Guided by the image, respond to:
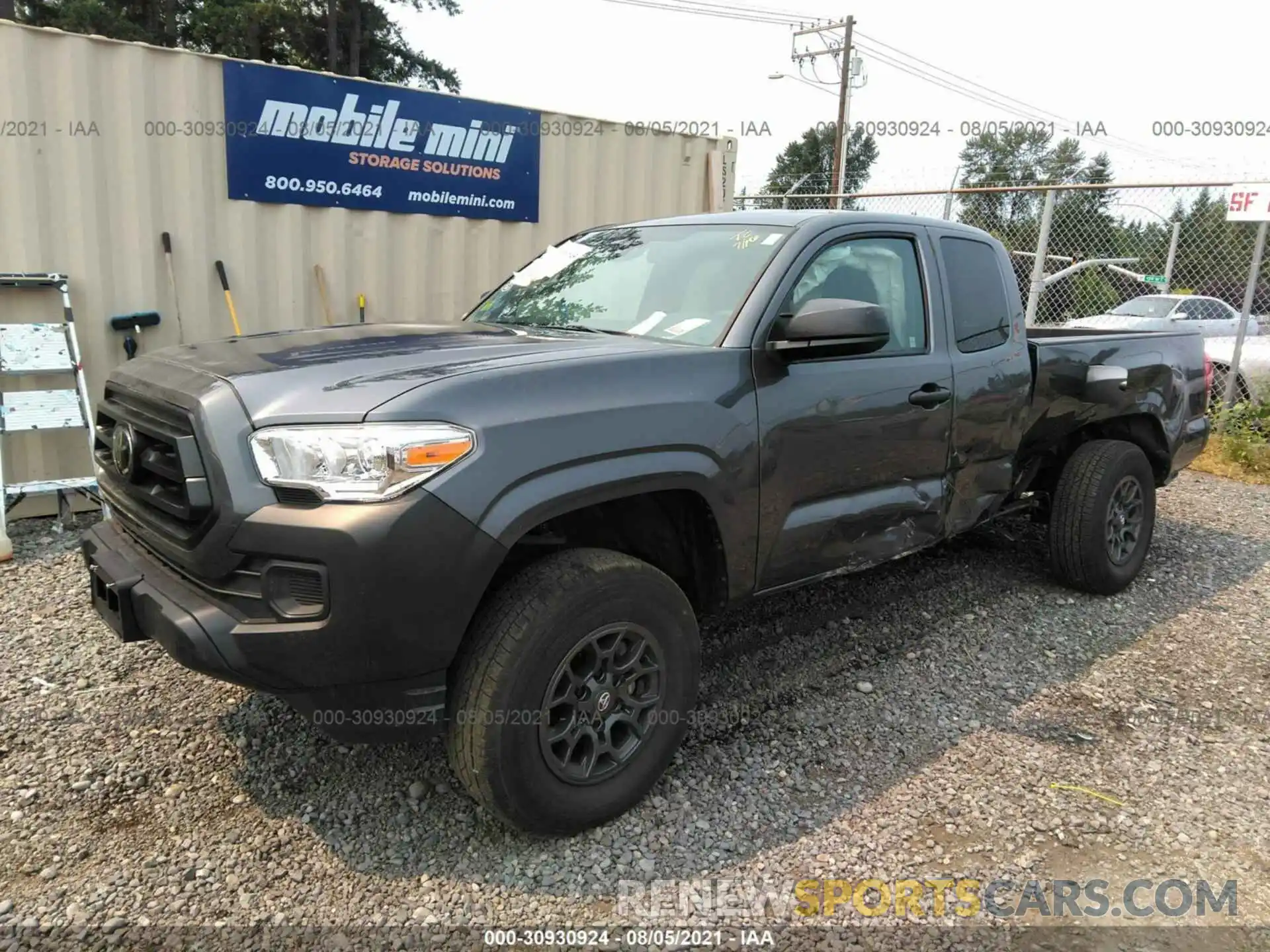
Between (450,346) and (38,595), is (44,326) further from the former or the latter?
(450,346)

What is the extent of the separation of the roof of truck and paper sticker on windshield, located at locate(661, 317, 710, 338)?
0.57 m

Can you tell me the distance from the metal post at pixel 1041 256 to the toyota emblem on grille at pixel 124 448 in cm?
823

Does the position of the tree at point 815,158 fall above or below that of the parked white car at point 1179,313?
above

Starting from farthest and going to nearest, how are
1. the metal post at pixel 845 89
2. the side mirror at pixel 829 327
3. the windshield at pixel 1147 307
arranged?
the metal post at pixel 845 89
the windshield at pixel 1147 307
the side mirror at pixel 829 327

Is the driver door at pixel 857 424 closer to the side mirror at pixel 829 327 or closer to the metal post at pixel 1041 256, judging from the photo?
the side mirror at pixel 829 327

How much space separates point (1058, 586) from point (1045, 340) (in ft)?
4.56

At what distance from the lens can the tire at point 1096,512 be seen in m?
4.46

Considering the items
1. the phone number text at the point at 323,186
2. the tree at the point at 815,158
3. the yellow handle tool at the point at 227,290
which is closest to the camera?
Result: the yellow handle tool at the point at 227,290

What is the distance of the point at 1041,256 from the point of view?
8.98 meters

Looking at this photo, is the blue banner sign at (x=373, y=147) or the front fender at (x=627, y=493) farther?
the blue banner sign at (x=373, y=147)

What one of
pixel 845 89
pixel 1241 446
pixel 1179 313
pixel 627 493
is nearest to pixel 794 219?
pixel 627 493

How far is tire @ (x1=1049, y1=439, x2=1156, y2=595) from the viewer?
4461mm

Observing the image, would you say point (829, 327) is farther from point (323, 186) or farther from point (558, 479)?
point (323, 186)

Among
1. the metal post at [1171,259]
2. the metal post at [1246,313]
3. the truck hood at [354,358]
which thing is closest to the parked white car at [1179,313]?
the metal post at [1171,259]
